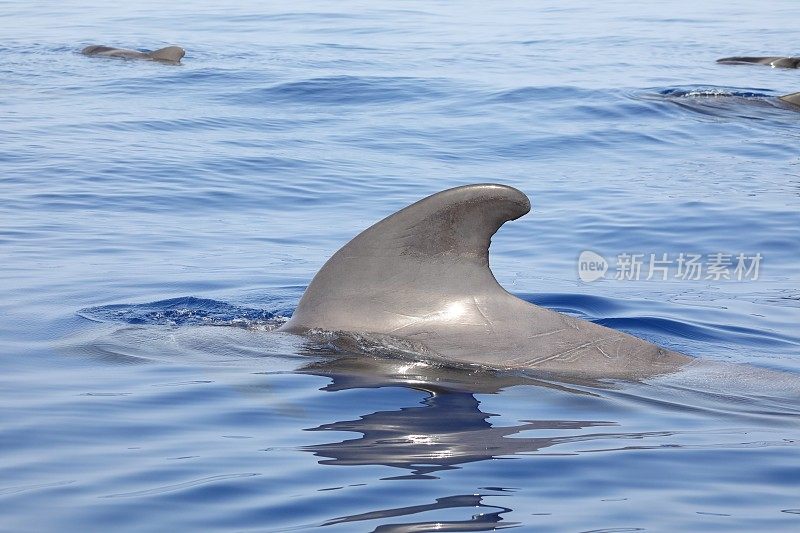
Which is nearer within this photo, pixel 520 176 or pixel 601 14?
pixel 520 176

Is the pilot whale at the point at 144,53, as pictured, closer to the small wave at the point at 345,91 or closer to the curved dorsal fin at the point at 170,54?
the curved dorsal fin at the point at 170,54

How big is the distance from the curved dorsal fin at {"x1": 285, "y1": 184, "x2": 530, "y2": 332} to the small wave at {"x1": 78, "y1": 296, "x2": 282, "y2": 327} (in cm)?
129

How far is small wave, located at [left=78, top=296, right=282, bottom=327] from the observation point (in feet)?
32.0

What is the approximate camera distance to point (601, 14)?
47125mm

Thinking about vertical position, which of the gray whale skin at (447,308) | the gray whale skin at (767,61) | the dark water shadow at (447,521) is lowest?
the dark water shadow at (447,521)

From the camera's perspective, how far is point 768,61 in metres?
31.2

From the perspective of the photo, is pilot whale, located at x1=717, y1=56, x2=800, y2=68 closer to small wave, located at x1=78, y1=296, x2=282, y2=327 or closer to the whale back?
the whale back

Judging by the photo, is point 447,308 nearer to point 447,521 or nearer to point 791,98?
point 447,521

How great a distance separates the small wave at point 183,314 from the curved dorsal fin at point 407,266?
1.29m

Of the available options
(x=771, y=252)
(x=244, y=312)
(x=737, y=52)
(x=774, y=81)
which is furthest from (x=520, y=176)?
(x=737, y=52)

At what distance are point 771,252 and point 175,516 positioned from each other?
31.9 feet

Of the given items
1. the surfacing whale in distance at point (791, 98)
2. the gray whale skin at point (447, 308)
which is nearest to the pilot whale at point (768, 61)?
the surfacing whale in distance at point (791, 98)

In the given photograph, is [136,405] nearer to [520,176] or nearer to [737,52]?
[520,176]

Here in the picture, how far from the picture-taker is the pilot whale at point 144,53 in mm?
29844
